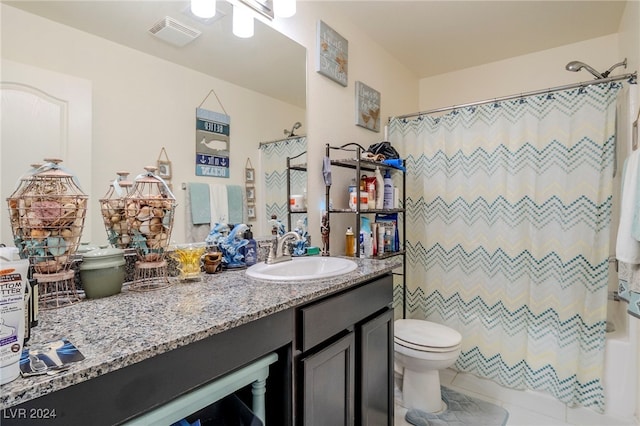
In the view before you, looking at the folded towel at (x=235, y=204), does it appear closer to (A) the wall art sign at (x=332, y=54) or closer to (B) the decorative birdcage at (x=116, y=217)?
(B) the decorative birdcage at (x=116, y=217)

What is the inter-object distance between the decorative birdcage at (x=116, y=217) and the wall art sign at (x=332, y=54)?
125cm

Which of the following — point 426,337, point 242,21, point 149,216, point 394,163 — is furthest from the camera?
point 394,163

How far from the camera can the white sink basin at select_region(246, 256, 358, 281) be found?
1318mm

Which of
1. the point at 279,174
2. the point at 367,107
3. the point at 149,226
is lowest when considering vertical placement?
the point at 149,226

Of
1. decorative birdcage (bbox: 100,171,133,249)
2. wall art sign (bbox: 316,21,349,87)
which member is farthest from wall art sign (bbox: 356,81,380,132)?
decorative birdcage (bbox: 100,171,133,249)

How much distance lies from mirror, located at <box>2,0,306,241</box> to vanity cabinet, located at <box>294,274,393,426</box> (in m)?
0.63

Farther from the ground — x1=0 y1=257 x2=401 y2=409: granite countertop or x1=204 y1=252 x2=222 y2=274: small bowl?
x1=204 y1=252 x2=222 y2=274: small bowl

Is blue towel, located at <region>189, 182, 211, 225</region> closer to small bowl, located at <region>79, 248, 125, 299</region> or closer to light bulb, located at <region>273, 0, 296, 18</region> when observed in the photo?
small bowl, located at <region>79, 248, 125, 299</region>

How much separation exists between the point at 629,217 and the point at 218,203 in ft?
5.73

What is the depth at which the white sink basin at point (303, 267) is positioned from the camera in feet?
4.32

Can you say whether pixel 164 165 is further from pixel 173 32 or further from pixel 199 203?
pixel 173 32

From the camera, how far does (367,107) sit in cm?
222

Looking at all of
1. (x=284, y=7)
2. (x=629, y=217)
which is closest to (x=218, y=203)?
(x=284, y=7)

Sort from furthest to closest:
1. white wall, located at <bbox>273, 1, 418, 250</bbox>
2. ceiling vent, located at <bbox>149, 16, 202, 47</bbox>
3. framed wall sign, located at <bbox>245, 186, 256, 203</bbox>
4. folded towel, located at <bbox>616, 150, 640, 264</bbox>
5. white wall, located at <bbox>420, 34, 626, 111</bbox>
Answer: white wall, located at <bbox>420, 34, 626, 111</bbox> < white wall, located at <bbox>273, 1, 418, 250</bbox> < framed wall sign, located at <bbox>245, 186, 256, 203</bbox> < folded towel, located at <bbox>616, 150, 640, 264</bbox> < ceiling vent, located at <bbox>149, 16, 202, 47</bbox>
